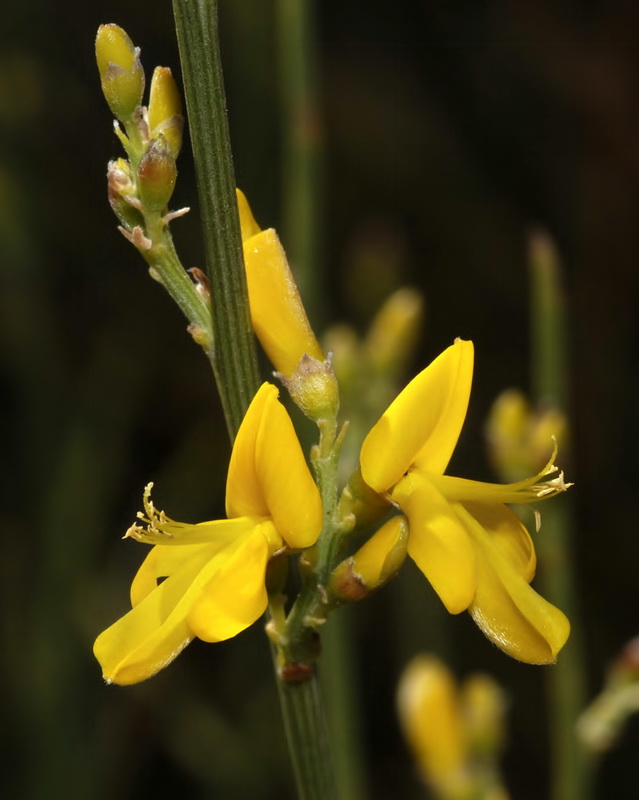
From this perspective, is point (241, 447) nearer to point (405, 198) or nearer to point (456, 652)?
point (456, 652)

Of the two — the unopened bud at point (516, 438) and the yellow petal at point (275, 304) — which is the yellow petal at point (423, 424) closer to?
the yellow petal at point (275, 304)

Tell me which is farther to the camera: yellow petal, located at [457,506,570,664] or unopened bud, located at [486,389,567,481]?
unopened bud, located at [486,389,567,481]

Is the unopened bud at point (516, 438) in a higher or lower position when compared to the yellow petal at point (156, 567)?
lower

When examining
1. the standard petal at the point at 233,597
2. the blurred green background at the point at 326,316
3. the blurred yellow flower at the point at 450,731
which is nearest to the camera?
the standard petal at the point at 233,597

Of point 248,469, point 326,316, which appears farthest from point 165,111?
point 326,316

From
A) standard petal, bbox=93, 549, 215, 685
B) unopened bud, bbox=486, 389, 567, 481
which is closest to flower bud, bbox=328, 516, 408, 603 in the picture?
standard petal, bbox=93, 549, 215, 685

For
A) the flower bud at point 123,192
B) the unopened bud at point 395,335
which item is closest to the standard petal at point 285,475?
the flower bud at point 123,192

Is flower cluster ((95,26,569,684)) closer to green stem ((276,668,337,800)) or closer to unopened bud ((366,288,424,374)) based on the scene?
green stem ((276,668,337,800))
